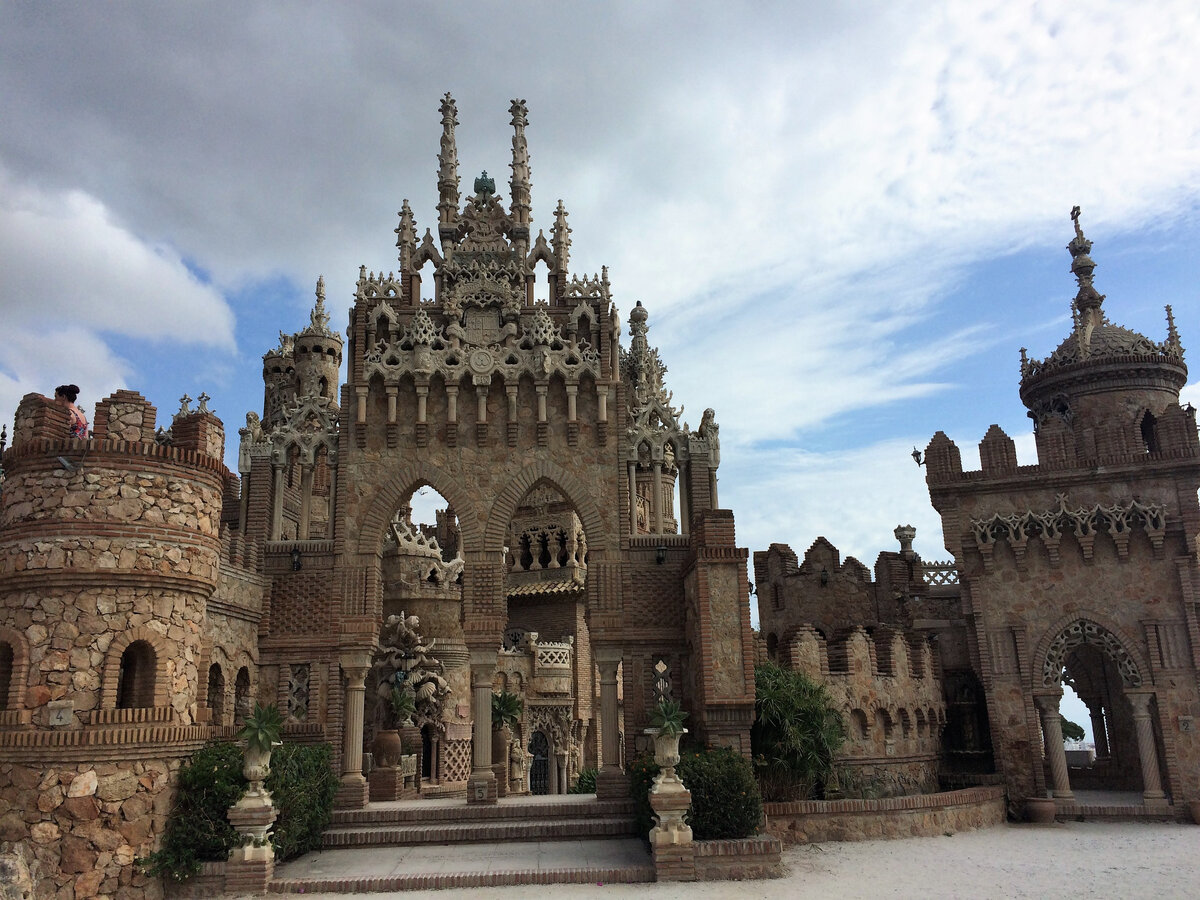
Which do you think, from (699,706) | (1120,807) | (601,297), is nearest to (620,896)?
(699,706)

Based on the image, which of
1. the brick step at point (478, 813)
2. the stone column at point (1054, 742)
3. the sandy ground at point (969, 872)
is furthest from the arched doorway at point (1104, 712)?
the brick step at point (478, 813)

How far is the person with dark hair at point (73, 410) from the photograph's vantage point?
14641 mm

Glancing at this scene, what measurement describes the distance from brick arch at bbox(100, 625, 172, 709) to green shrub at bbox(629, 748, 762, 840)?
25.3 ft

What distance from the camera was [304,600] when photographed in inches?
742

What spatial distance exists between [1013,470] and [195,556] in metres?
19.4

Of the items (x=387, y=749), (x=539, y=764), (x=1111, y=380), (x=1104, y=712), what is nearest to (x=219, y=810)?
(x=387, y=749)

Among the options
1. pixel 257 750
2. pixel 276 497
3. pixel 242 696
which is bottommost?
pixel 257 750

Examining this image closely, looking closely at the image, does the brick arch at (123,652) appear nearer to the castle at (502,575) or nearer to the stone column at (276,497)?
the castle at (502,575)

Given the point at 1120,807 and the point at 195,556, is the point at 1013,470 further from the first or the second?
the point at 195,556

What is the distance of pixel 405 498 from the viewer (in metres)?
19.7

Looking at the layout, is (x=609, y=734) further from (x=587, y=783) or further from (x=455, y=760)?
(x=455, y=760)

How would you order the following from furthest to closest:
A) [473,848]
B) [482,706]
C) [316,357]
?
[316,357] → [482,706] → [473,848]

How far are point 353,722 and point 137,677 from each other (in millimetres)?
4814

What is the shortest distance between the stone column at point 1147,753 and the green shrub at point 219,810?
18.2 m
